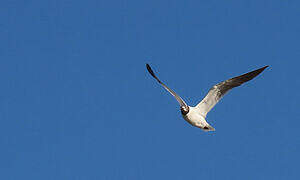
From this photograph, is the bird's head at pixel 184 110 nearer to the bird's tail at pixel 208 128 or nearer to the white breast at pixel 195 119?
the white breast at pixel 195 119

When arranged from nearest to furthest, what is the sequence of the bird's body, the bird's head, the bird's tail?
1. the bird's head
2. the bird's body
3. the bird's tail

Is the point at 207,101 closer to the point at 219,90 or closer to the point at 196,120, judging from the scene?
the point at 219,90

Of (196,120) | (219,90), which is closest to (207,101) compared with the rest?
(219,90)

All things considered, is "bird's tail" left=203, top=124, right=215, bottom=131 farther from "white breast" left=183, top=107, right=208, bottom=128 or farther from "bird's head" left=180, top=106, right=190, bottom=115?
"bird's head" left=180, top=106, right=190, bottom=115

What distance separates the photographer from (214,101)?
3111cm

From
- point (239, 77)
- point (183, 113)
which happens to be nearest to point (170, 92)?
point (183, 113)

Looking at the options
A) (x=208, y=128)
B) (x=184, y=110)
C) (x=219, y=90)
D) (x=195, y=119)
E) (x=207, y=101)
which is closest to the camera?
(x=184, y=110)

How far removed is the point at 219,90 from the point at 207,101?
70cm

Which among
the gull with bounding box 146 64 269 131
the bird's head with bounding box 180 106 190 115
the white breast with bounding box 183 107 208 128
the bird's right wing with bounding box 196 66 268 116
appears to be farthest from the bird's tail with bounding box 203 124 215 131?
the bird's head with bounding box 180 106 190 115

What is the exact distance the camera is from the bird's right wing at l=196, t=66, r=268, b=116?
1204 inches

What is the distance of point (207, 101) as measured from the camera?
1225 inches

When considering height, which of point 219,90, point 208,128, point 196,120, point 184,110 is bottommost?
point 208,128

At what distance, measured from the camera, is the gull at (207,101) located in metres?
30.4

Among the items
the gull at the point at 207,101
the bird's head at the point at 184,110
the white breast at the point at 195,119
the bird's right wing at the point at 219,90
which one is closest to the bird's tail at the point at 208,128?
the gull at the point at 207,101
